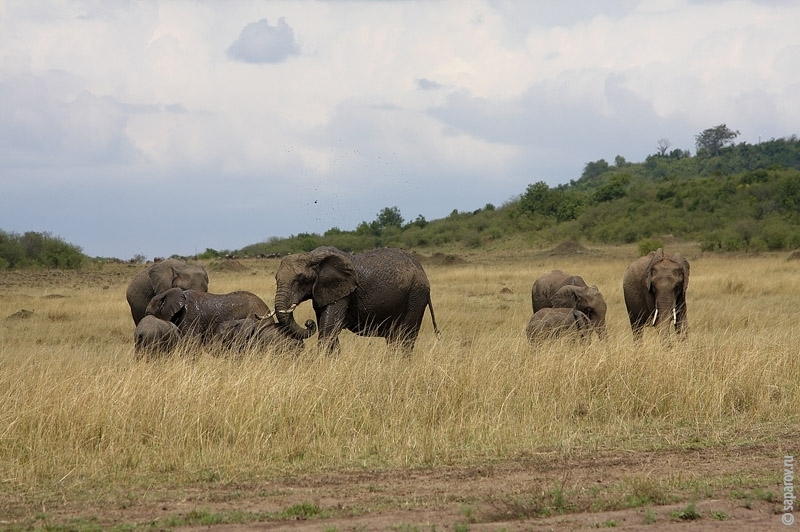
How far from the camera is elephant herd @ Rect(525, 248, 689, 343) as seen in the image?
12.9 metres

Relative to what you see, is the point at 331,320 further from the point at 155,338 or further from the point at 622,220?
the point at 622,220

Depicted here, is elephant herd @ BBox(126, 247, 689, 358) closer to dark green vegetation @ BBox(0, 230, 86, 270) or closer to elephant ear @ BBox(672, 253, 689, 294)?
elephant ear @ BBox(672, 253, 689, 294)

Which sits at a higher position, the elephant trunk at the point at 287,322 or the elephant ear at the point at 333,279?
the elephant ear at the point at 333,279

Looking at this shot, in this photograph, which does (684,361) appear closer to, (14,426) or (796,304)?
(14,426)

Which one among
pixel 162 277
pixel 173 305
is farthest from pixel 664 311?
pixel 162 277

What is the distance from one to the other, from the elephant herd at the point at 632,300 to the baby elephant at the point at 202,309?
3.36 meters

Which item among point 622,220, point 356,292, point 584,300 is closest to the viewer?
point 356,292

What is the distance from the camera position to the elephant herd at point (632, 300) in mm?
12875

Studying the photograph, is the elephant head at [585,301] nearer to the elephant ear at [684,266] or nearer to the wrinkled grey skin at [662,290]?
the wrinkled grey skin at [662,290]

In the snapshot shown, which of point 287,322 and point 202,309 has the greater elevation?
point 202,309

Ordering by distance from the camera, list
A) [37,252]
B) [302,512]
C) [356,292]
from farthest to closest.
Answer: [37,252] < [356,292] < [302,512]

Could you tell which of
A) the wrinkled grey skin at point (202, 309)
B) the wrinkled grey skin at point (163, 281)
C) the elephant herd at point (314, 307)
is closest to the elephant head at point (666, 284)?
the elephant herd at point (314, 307)

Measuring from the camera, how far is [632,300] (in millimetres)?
16156

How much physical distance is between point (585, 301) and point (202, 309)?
4.95 meters
